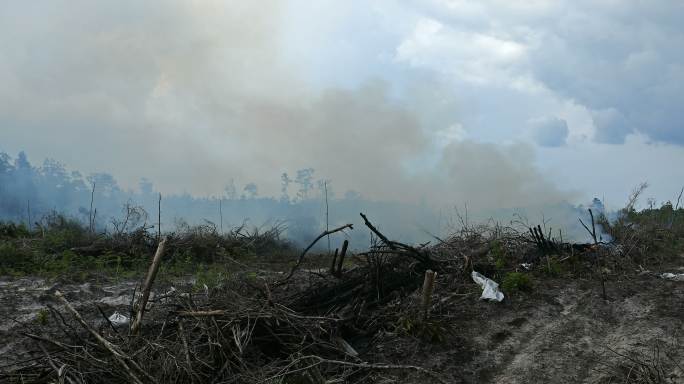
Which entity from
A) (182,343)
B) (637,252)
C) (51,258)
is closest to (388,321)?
(182,343)

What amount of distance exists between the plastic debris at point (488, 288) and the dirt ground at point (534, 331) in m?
0.10

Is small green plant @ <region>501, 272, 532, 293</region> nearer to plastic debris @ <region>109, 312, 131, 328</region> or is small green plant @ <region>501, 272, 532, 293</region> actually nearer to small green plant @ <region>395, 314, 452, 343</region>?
small green plant @ <region>395, 314, 452, 343</region>

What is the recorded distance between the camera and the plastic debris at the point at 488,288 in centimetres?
726

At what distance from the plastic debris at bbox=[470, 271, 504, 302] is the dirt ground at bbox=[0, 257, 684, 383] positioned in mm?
102

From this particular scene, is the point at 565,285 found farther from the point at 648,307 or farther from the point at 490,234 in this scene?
the point at 490,234

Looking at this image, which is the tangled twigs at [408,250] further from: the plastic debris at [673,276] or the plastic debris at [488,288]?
the plastic debris at [673,276]

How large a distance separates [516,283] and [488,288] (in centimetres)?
51

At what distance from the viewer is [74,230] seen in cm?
1196

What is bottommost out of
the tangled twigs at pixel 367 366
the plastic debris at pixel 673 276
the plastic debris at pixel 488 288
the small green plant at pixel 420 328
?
the tangled twigs at pixel 367 366

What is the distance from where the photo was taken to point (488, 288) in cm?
734

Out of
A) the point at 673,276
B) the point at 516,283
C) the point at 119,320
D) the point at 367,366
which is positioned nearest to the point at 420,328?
the point at 367,366

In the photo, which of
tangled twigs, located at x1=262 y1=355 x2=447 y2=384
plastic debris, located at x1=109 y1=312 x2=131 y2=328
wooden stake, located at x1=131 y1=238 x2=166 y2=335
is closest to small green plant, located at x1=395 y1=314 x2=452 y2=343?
tangled twigs, located at x1=262 y1=355 x2=447 y2=384

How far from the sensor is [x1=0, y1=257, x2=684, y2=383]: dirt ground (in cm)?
568

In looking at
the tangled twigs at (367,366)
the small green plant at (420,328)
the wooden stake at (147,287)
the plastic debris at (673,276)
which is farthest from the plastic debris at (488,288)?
the wooden stake at (147,287)
